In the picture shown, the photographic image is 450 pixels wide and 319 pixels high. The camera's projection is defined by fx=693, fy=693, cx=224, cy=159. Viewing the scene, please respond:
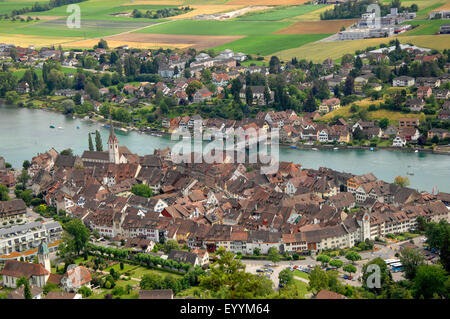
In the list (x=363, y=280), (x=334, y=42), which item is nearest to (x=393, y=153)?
(x=363, y=280)

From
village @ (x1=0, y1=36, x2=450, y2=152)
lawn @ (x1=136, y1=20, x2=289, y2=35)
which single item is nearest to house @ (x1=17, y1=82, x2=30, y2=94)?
village @ (x1=0, y1=36, x2=450, y2=152)

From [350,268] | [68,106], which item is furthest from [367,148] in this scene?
[68,106]

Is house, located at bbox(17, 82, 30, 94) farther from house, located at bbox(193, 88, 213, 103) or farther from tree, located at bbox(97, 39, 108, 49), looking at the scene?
house, located at bbox(193, 88, 213, 103)

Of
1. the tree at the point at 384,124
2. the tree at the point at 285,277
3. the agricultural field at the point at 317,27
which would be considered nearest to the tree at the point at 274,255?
the tree at the point at 285,277

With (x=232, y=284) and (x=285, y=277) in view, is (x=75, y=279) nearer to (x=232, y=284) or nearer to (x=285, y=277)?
(x=285, y=277)

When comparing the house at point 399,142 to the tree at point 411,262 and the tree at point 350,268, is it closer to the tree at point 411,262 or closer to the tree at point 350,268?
the tree at point 411,262
